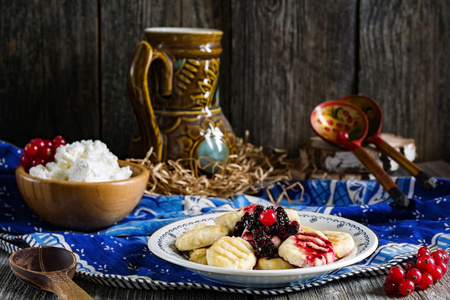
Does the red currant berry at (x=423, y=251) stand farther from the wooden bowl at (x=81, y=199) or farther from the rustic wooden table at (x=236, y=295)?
the wooden bowl at (x=81, y=199)

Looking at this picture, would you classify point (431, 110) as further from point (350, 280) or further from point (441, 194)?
point (350, 280)

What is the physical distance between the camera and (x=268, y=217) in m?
0.88

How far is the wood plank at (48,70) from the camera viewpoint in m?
1.70

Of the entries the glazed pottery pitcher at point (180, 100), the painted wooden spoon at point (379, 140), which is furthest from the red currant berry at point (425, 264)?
the glazed pottery pitcher at point (180, 100)

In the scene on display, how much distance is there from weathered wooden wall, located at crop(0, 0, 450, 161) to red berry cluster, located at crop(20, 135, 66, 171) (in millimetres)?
618

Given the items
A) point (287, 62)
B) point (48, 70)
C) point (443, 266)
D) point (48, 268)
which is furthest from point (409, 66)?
point (48, 268)

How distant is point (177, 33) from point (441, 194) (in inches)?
28.4

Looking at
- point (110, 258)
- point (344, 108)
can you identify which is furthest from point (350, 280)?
point (344, 108)

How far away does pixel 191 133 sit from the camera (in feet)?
4.73

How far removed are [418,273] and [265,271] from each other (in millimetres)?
253

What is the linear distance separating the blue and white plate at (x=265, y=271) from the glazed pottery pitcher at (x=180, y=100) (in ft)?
1.39

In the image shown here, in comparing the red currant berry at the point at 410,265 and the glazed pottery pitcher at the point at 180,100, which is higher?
the glazed pottery pitcher at the point at 180,100

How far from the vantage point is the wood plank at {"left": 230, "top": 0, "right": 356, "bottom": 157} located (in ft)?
5.68

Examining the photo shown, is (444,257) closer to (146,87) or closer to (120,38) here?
(146,87)
